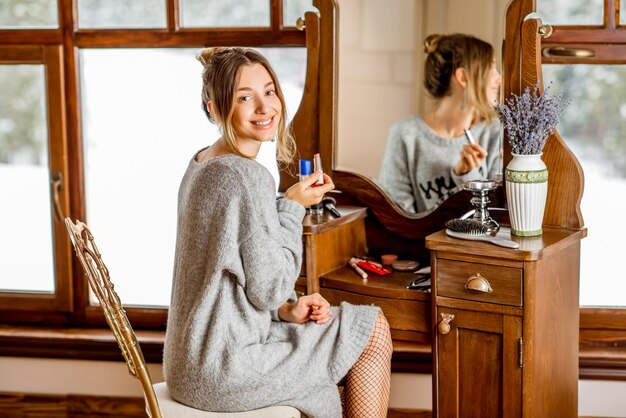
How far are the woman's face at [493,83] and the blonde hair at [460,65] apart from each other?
12mm

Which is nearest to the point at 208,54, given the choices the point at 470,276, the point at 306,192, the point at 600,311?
the point at 306,192

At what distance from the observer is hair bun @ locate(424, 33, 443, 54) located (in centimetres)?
287

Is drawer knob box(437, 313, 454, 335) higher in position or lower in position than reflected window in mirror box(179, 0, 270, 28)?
lower

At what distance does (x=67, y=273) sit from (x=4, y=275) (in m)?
0.27

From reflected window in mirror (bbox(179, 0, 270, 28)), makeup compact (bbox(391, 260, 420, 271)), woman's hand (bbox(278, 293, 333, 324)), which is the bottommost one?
woman's hand (bbox(278, 293, 333, 324))

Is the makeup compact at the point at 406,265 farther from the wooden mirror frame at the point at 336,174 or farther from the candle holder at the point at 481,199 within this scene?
the candle holder at the point at 481,199

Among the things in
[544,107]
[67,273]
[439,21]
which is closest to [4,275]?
[67,273]

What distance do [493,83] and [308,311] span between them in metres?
0.90

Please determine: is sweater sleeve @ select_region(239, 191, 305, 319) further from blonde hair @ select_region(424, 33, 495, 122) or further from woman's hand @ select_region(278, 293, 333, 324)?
blonde hair @ select_region(424, 33, 495, 122)

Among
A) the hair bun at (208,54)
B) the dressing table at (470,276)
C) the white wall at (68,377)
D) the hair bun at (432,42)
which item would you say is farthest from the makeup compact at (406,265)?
the white wall at (68,377)

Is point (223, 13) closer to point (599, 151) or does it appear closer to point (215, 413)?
point (599, 151)

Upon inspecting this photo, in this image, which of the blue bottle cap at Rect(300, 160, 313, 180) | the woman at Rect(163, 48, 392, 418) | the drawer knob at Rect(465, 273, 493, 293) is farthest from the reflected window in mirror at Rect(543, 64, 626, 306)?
the woman at Rect(163, 48, 392, 418)

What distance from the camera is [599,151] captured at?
2951 mm

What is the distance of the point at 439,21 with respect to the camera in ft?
9.39
